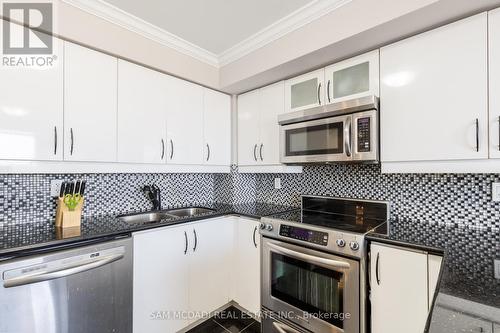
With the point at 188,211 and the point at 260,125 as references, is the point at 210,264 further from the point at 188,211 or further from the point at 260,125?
the point at 260,125

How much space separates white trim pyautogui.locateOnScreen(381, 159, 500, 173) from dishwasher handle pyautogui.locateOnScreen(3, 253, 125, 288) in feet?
6.06

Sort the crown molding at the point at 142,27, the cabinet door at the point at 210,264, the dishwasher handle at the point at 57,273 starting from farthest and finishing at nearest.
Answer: the cabinet door at the point at 210,264 → the crown molding at the point at 142,27 → the dishwasher handle at the point at 57,273

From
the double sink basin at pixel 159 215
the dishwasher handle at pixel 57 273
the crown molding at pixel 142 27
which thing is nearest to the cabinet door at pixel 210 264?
the double sink basin at pixel 159 215

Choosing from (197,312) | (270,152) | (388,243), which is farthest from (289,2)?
(197,312)

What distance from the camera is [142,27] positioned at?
1.83 metres

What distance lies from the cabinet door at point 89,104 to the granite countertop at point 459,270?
6.08ft

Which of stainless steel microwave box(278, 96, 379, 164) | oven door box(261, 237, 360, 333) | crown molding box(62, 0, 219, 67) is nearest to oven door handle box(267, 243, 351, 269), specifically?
oven door box(261, 237, 360, 333)

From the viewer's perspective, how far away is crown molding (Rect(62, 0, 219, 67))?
158cm

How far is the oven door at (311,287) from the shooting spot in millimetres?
1431

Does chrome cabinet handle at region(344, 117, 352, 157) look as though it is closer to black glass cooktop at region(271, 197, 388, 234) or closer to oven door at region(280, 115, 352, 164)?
oven door at region(280, 115, 352, 164)

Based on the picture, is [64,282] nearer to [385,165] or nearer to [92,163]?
[92,163]

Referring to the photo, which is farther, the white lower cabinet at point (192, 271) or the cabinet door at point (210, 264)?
the cabinet door at point (210, 264)

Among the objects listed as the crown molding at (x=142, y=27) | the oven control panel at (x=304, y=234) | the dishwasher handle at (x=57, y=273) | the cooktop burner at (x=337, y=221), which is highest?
the crown molding at (x=142, y=27)

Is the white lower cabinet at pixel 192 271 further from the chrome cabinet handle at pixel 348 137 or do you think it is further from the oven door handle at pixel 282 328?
the chrome cabinet handle at pixel 348 137
